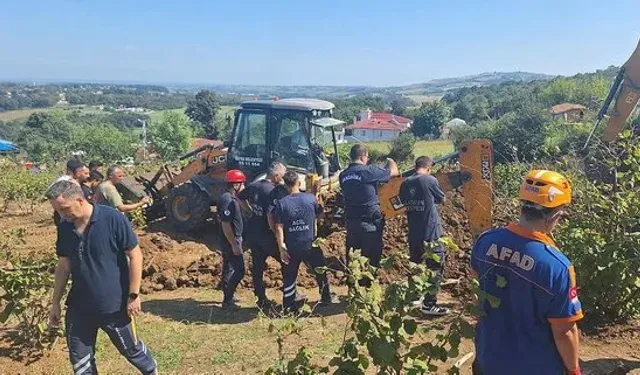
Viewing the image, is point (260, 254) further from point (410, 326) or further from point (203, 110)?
point (203, 110)

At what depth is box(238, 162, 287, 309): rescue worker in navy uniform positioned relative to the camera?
21.2ft

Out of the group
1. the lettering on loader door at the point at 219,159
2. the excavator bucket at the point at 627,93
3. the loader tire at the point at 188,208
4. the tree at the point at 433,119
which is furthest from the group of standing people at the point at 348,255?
the tree at the point at 433,119

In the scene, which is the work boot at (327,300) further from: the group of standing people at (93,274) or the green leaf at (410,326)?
the green leaf at (410,326)

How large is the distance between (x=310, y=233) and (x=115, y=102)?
579 feet

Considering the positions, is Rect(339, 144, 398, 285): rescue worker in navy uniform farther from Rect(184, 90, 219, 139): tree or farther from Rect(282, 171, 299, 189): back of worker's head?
Rect(184, 90, 219, 139): tree

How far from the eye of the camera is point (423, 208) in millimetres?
6164

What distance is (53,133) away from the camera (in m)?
70.1

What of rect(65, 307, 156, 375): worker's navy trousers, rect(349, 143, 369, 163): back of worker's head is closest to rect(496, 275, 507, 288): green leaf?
rect(65, 307, 156, 375): worker's navy trousers

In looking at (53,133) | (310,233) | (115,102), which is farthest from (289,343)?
(115,102)

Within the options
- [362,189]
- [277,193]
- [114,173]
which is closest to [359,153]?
[362,189]

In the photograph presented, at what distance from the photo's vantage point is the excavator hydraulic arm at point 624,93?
789cm

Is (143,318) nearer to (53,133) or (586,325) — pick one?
(586,325)

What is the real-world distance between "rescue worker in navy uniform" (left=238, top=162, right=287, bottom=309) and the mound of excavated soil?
0.86 metres

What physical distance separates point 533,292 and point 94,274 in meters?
2.76
